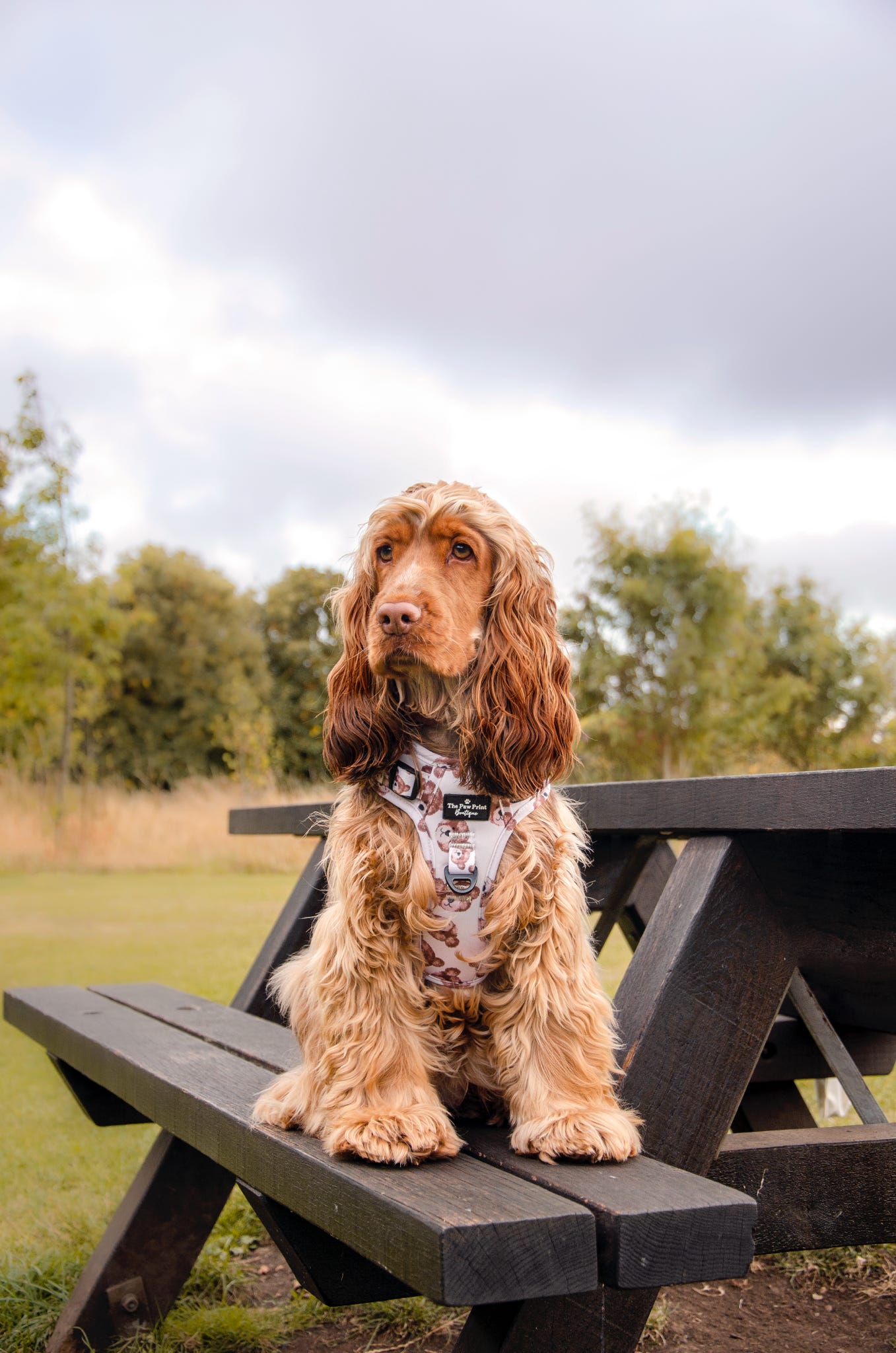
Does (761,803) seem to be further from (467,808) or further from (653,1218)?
(653,1218)

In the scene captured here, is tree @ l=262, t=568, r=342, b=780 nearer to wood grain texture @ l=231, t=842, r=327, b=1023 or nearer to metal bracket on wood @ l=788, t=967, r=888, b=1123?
wood grain texture @ l=231, t=842, r=327, b=1023

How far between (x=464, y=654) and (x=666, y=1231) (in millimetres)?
924

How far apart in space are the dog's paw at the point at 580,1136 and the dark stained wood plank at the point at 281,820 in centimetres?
122

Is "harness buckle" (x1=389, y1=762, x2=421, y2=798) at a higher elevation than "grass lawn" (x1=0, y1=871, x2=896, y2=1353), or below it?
higher

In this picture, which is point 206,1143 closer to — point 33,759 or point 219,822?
point 219,822

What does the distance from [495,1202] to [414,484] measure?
1.20 metres

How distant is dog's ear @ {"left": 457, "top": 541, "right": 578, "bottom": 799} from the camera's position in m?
1.93

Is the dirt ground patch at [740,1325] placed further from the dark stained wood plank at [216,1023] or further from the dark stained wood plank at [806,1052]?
the dark stained wood plank at [216,1023]

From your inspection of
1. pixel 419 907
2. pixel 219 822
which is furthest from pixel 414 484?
pixel 219 822

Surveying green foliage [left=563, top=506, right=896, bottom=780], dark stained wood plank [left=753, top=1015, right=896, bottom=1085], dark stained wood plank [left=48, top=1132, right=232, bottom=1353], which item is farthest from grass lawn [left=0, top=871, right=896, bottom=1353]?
green foliage [left=563, top=506, right=896, bottom=780]

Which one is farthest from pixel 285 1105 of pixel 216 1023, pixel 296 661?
pixel 296 661

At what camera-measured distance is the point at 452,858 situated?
6.37ft

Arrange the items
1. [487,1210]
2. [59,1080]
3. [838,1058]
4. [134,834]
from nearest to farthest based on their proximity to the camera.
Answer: [487,1210] < [838,1058] < [59,1080] < [134,834]

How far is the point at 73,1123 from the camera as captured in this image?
193 inches
